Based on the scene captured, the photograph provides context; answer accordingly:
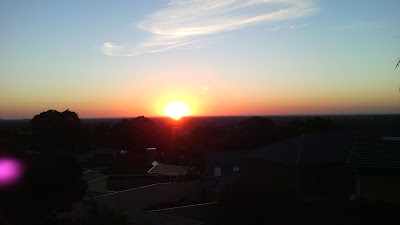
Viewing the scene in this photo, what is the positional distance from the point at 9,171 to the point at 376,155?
14.0m

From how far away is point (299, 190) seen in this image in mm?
20797

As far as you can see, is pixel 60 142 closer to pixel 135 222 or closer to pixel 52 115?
pixel 52 115

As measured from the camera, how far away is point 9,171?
444 inches

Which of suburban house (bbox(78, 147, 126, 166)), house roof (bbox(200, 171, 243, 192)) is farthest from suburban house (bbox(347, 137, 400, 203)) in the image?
suburban house (bbox(78, 147, 126, 166))

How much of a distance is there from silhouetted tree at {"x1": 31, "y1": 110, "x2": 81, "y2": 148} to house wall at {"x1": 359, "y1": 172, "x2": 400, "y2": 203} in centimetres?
3926

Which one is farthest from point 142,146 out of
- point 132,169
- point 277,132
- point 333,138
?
point 333,138

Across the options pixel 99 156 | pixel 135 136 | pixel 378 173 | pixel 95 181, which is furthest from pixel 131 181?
pixel 135 136

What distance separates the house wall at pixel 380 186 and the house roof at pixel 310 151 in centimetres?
396

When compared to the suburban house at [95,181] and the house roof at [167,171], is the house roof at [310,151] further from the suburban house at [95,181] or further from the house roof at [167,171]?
the house roof at [167,171]

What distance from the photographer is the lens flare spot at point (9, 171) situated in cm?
1093

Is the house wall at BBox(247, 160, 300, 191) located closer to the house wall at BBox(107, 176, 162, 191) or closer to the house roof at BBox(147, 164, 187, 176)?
the house wall at BBox(107, 176, 162, 191)

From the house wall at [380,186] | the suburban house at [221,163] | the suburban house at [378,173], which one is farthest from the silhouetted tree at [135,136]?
the house wall at [380,186]

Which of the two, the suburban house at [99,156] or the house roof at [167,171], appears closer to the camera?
the house roof at [167,171]

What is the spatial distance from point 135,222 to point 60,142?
3767 cm
